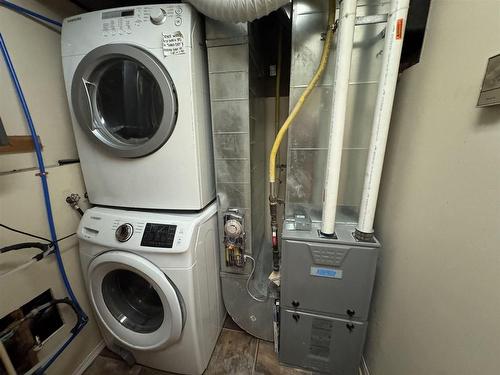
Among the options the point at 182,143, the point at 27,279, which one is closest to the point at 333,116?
the point at 182,143

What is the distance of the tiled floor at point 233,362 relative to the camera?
1143 mm

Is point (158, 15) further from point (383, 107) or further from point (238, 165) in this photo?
point (383, 107)

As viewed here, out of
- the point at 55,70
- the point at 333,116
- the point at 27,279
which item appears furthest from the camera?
the point at 55,70

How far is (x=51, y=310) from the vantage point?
3.27ft

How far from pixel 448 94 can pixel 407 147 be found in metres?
0.23

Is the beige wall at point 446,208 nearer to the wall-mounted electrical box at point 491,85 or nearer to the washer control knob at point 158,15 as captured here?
the wall-mounted electrical box at point 491,85

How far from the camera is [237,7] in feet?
2.42

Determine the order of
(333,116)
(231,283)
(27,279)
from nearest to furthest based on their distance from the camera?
(333,116)
(27,279)
(231,283)

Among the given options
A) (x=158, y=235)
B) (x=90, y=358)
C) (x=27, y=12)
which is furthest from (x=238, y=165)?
(x=90, y=358)

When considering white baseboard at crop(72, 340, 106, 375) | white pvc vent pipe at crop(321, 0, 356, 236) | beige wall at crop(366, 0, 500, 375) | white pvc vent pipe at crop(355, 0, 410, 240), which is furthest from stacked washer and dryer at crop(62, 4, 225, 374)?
beige wall at crop(366, 0, 500, 375)

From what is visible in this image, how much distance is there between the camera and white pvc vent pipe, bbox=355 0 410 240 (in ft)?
2.20

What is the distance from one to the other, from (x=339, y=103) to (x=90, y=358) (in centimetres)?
193

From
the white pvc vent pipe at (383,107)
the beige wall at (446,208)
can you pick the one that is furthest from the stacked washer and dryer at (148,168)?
the beige wall at (446,208)

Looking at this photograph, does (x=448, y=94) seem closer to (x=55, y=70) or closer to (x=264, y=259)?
(x=264, y=259)
